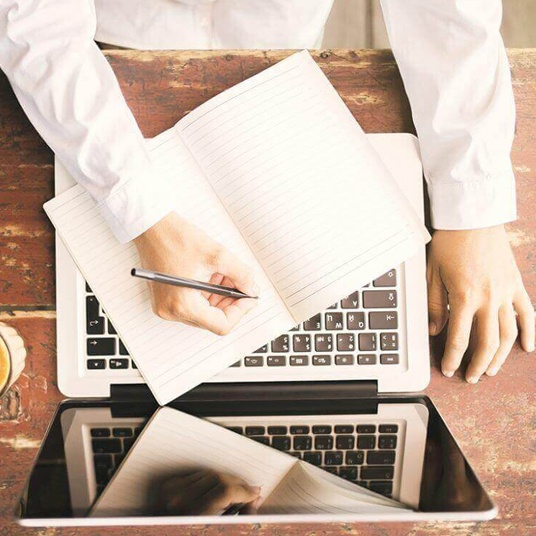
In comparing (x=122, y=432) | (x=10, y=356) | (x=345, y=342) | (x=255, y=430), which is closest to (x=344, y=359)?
(x=345, y=342)

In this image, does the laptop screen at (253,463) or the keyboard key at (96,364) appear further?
the keyboard key at (96,364)

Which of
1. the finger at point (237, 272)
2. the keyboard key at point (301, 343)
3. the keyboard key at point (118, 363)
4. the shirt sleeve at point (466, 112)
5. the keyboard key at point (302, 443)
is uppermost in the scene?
the shirt sleeve at point (466, 112)

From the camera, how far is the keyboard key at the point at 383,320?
0.65 meters

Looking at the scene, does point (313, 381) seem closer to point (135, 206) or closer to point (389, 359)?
point (389, 359)

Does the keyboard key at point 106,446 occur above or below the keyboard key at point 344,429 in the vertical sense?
above

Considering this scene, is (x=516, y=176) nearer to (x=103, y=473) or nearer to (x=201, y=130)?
(x=201, y=130)

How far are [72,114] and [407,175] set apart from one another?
36 cm

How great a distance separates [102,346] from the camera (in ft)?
2.11

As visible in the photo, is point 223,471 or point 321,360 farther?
point 321,360

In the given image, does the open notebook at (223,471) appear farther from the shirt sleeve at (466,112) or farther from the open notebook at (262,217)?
the shirt sleeve at (466,112)

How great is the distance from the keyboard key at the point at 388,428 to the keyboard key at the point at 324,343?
10cm

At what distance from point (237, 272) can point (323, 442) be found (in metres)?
0.18

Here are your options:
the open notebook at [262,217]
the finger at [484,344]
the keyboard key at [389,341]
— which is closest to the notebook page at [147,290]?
the open notebook at [262,217]

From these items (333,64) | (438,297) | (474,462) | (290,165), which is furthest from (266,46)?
(474,462)
